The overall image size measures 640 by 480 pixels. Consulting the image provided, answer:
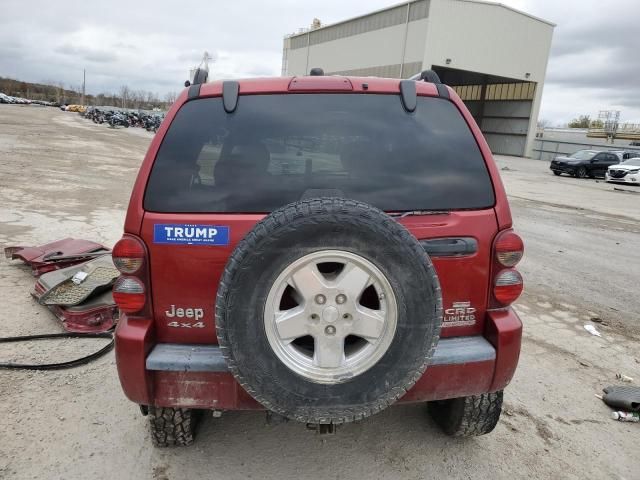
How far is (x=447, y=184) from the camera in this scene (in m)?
2.30

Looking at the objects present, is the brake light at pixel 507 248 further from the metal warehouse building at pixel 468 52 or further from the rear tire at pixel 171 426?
the metal warehouse building at pixel 468 52

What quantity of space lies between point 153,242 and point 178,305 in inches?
12.4

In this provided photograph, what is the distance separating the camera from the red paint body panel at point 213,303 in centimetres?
214

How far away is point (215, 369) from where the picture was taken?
212 cm

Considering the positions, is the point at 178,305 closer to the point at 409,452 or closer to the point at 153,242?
the point at 153,242

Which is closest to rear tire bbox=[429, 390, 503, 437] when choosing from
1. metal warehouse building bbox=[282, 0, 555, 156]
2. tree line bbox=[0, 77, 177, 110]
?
metal warehouse building bbox=[282, 0, 555, 156]

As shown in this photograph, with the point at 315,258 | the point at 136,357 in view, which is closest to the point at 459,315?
the point at 315,258

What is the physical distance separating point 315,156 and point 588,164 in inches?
1091

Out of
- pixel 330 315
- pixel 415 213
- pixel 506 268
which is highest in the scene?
pixel 415 213

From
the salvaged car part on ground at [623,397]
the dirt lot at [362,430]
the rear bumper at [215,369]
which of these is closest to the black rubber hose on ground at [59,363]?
the dirt lot at [362,430]

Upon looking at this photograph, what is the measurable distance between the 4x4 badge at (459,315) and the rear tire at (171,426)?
1458mm

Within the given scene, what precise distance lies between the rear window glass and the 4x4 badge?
1.59ft

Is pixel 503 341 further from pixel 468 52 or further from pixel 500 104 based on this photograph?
pixel 500 104

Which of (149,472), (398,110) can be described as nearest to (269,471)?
(149,472)
